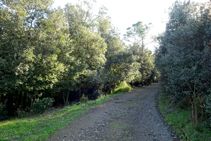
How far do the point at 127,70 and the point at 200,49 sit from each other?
14786 mm

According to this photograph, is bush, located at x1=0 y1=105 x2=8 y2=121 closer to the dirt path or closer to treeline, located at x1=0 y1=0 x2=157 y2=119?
treeline, located at x1=0 y1=0 x2=157 y2=119

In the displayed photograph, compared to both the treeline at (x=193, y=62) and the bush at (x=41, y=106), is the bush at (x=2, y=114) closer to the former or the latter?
the bush at (x=41, y=106)

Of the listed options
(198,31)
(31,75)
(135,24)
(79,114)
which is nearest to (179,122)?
(198,31)

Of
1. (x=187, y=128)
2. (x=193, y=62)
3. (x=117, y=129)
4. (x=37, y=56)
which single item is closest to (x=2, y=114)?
(x=37, y=56)

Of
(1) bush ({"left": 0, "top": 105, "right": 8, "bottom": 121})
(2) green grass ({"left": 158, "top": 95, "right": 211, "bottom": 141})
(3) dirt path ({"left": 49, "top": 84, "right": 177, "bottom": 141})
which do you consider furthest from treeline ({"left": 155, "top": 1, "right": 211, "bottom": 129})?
(1) bush ({"left": 0, "top": 105, "right": 8, "bottom": 121})

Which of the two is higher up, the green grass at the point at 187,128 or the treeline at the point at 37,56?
the treeline at the point at 37,56

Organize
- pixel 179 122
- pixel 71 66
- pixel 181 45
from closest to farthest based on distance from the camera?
1. pixel 179 122
2. pixel 181 45
3. pixel 71 66

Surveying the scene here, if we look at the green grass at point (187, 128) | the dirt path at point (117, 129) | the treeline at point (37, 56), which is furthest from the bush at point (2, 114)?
the green grass at point (187, 128)

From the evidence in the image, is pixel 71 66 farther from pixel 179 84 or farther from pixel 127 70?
pixel 127 70

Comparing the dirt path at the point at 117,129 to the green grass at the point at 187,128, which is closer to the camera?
the green grass at the point at 187,128

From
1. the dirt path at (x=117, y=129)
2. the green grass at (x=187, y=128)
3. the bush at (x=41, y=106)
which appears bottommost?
the dirt path at (x=117, y=129)

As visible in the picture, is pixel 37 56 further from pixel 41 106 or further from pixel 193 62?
pixel 193 62

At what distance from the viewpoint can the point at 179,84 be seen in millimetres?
7387

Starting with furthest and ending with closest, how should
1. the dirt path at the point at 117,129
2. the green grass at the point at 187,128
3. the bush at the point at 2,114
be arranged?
the bush at the point at 2,114 → the dirt path at the point at 117,129 → the green grass at the point at 187,128
